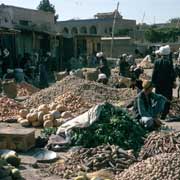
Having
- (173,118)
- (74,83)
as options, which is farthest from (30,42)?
(173,118)

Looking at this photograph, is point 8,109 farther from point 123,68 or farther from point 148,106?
point 123,68

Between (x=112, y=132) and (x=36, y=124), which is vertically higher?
(x=112, y=132)

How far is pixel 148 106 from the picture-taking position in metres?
9.90

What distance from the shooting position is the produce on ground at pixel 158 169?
6035 millimetres

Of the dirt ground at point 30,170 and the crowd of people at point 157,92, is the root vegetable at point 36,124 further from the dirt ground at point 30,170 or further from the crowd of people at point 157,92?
the dirt ground at point 30,170

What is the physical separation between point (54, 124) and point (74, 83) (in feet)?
15.6

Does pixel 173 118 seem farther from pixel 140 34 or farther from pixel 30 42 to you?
pixel 140 34

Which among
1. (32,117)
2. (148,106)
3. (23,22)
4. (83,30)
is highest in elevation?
(23,22)

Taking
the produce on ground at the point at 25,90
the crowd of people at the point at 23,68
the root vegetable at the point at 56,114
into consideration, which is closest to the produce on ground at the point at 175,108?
the root vegetable at the point at 56,114

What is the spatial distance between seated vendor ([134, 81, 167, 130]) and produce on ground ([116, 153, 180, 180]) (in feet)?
10.4

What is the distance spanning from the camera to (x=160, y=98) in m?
10.2

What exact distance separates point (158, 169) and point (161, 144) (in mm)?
1688

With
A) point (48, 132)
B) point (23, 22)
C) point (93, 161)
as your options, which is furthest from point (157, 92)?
point (23, 22)

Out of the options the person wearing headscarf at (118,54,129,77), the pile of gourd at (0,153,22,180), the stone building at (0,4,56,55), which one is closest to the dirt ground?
the pile of gourd at (0,153,22,180)
